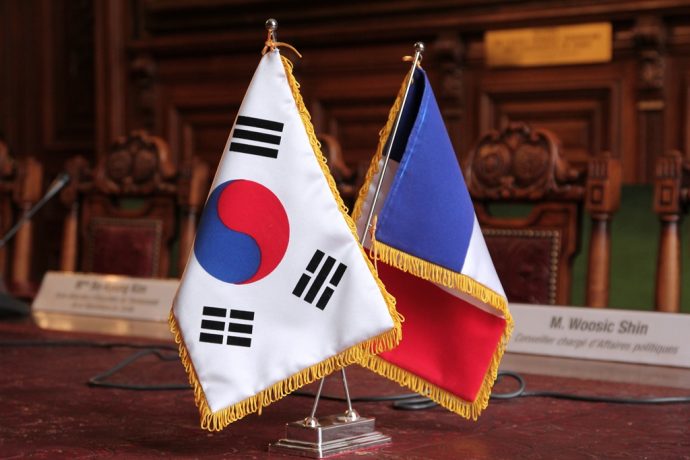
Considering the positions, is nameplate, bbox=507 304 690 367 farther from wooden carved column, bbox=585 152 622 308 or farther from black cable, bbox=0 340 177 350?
black cable, bbox=0 340 177 350

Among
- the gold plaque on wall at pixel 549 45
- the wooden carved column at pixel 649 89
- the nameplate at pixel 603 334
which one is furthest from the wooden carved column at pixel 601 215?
the gold plaque on wall at pixel 549 45

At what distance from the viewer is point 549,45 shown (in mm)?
4301

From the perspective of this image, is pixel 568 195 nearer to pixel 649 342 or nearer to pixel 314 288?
pixel 649 342

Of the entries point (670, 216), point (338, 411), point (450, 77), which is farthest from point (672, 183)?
point (450, 77)

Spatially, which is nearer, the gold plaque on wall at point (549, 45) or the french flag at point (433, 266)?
the french flag at point (433, 266)

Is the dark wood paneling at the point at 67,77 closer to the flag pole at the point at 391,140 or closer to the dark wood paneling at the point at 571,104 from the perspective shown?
the dark wood paneling at the point at 571,104

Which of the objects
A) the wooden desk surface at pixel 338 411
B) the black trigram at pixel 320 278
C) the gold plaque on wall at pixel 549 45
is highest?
the gold plaque on wall at pixel 549 45

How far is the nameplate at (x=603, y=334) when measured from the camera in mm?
1832

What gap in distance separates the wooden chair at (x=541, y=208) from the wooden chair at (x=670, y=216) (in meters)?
0.14

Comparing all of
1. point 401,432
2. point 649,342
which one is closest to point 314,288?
point 401,432

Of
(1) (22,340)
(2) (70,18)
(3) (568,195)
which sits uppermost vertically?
(2) (70,18)

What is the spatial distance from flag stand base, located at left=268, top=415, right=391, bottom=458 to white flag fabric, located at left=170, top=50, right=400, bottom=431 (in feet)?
0.16

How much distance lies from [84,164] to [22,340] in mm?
→ 1582

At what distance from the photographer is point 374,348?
122cm
